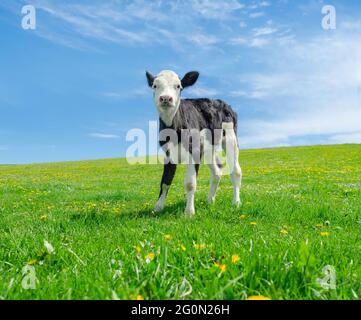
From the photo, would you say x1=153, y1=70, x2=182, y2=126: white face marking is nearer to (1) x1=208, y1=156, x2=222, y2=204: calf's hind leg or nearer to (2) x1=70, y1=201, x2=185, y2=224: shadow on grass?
(2) x1=70, y1=201, x2=185, y2=224: shadow on grass

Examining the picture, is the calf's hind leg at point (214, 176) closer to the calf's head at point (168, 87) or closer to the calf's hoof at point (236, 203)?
the calf's hoof at point (236, 203)

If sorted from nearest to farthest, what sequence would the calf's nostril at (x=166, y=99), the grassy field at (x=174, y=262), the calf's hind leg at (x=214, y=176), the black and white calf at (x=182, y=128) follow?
the grassy field at (x=174, y=262)
the calf's nostril at (x=166, y=99)
the black and white calf at (x=182, y=128)
the calf's hind leg at (x=214, y=176)

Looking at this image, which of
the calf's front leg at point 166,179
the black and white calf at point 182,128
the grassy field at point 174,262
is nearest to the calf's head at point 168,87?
the black and white calf at point 182,128

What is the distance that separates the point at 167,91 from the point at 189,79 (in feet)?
3.17

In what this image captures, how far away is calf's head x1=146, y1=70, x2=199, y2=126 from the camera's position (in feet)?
27.0

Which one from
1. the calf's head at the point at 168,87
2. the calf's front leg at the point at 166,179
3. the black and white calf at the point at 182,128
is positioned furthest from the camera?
the calf's front leg at the point at 166,179

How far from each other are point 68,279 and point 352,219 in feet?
21.4

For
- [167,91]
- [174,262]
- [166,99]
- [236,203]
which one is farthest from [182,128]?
[174,262]

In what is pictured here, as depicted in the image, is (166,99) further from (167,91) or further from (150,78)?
(150,78)

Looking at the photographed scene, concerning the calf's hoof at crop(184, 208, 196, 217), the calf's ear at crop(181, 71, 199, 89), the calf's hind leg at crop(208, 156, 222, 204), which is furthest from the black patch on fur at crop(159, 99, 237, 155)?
the calf's hoof at crop(184, 208, 196, 217)

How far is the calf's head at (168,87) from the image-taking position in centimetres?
824

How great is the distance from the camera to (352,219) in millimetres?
8047
